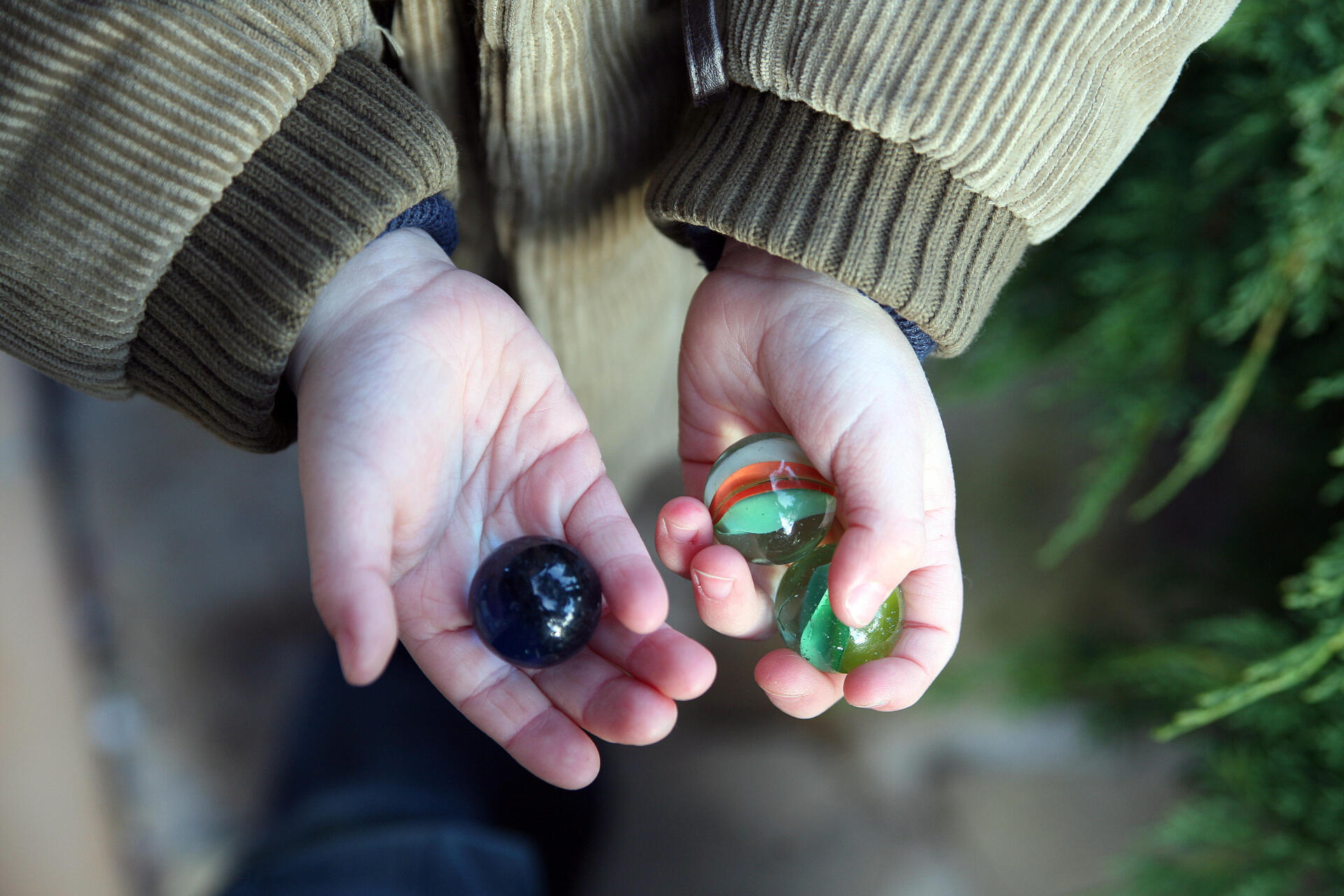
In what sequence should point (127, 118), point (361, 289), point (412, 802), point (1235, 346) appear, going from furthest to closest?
point (412, 802), point (1235, 346), point (361, 289), point (127, 118)

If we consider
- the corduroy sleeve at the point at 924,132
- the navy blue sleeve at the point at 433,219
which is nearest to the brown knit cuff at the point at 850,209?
the corduroy sleeve at the point at 924,132

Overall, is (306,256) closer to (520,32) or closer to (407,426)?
(407,426)

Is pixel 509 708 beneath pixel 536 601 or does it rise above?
beneath

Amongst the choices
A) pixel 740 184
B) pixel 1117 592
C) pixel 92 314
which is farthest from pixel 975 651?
pixel 92 314

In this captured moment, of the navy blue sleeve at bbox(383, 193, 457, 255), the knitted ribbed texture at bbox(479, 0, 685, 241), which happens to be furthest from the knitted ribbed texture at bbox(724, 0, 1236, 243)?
the navy blue sleeve at bbox(383, 193, 457, 255)

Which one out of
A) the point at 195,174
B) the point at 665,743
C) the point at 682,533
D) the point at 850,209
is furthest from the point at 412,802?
the point at 850,209

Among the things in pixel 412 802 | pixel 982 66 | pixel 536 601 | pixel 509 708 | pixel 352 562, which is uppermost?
pixel 982 66

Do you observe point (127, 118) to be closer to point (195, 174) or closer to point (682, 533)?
point (195, 174)
